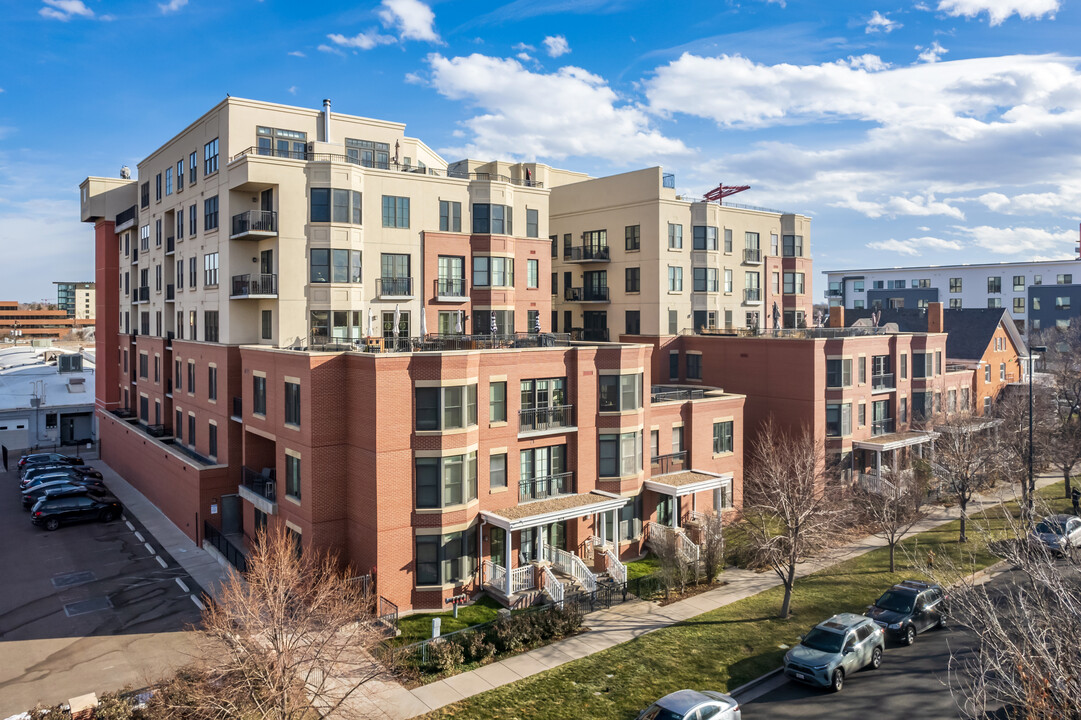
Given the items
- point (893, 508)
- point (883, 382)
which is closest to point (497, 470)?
point (893, 508)

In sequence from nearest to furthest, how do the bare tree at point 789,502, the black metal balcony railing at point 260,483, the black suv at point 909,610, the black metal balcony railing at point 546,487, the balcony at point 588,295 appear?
the black suv at point 909,610, the bare tree at point 789,502, the black metal balcony railing at point 546,487, the black metal balcony railing at point 260,483, the balcony at point 588,295

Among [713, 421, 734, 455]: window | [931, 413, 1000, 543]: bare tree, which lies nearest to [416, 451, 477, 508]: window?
[713, 421, 734, 455]: window

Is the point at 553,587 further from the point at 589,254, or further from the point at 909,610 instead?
the point at 589,254

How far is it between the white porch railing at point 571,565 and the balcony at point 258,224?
20940 mm

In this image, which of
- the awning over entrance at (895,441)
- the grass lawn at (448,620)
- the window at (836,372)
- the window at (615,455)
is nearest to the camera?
the grass lawn at (448,620)

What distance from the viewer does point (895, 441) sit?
45594mm

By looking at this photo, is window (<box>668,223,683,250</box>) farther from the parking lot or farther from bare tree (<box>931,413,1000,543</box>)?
the parking lot

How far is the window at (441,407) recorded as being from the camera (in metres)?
28.9

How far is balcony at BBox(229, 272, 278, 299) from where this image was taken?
37.2m

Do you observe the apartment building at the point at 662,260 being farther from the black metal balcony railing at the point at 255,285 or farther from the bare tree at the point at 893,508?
the black metal balcony railing at the point at 255,285

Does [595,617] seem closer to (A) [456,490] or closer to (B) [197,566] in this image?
(A) [456,490]

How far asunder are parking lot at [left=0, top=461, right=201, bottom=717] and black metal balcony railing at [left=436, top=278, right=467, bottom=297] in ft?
62.9

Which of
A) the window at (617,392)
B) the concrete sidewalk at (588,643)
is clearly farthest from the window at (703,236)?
the concrete sidewalk at (588,643)

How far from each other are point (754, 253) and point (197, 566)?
145 ft
